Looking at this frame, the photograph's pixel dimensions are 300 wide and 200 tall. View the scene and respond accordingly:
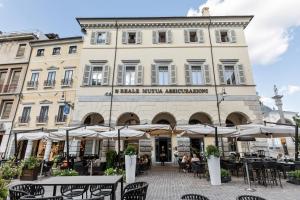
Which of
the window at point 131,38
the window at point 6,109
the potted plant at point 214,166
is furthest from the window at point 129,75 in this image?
the window at point 6,109

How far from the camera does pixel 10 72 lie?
19.9 meters

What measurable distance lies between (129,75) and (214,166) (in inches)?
430

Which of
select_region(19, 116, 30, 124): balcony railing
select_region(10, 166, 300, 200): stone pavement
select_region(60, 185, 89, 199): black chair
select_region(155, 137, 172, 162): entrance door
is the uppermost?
select_region(19, 116, 30, 124): balcony railing

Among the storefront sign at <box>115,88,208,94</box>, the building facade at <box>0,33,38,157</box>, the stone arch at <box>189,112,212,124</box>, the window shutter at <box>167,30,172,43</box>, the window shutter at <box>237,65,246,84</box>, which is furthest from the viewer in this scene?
the building facade at <box>0,33,38,157</box>

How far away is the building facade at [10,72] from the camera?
1800 centimetres

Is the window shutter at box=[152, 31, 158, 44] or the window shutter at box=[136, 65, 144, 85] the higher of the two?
the window shutter at box=[152, 31, 158, 44]

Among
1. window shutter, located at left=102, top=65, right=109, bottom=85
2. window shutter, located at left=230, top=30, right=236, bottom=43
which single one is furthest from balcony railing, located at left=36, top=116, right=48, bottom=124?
window shutter, located at left=230, top=30, right=236, bottom=43

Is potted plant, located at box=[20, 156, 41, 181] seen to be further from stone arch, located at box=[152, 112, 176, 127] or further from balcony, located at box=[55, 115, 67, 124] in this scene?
stone arch, located at box=[152, 112, 176, 127]

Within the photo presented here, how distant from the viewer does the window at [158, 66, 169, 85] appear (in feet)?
54.7

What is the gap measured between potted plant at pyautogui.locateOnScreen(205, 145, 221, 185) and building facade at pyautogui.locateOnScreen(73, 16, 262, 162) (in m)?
6.33

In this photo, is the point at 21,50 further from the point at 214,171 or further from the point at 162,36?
the point at 214,171

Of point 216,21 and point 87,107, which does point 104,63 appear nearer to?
point 87,107

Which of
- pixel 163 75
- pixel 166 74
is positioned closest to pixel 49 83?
pixel 163 75

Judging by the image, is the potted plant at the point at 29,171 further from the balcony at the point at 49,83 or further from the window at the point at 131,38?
the window at the point at 131,38
